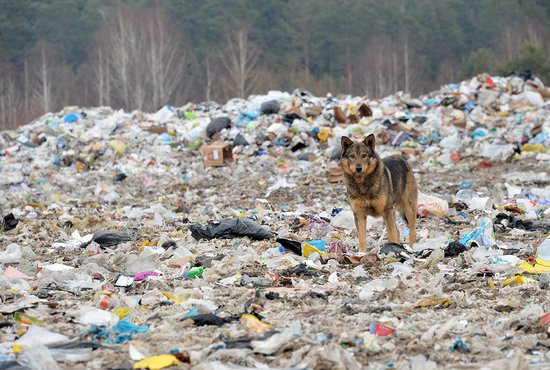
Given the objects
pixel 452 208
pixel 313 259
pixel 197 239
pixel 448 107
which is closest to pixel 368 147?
pixel 313 259

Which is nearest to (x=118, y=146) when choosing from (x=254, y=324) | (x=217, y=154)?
(x=217, y=154)

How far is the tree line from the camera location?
42312 millimetres

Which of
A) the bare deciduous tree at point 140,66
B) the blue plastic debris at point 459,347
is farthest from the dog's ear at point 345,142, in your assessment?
the bare deciduous tree at point 140,66

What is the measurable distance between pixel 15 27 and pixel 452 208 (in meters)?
41.0

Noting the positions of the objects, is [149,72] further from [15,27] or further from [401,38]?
[401,38]

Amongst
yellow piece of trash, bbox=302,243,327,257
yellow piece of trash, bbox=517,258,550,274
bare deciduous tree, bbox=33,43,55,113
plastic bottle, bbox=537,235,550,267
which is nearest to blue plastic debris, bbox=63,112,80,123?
yellow piece of trash, bbox=302,243,327,257

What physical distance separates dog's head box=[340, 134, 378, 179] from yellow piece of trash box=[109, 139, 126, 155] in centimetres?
1035

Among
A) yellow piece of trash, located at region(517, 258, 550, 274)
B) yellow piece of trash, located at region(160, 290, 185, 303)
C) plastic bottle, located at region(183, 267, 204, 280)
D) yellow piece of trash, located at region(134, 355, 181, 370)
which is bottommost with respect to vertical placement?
yellow piece of trash, located at region(517, 258, 550, 274)

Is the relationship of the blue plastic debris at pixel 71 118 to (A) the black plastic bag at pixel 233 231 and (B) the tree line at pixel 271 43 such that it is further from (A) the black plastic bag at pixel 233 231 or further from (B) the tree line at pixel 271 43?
(B) the tree line at pixel 271 43

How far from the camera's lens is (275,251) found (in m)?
6.92

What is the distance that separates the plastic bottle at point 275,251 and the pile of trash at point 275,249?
3 cm

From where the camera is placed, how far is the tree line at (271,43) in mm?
42312

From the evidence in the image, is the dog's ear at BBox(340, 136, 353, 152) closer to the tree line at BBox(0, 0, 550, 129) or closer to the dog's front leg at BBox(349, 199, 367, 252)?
the dog's front leg at BBox(349, 199, 367, 252)

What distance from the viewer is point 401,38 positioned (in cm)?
4975
